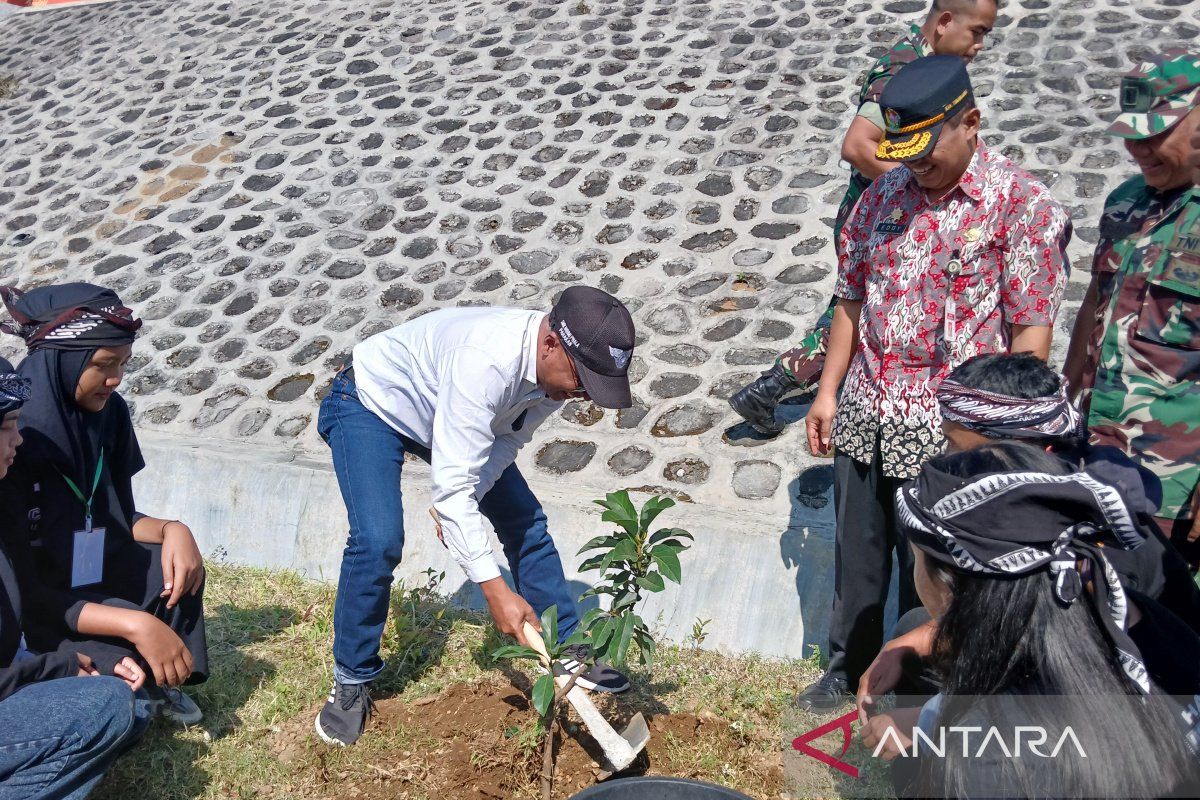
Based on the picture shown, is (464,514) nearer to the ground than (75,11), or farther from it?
farther from it

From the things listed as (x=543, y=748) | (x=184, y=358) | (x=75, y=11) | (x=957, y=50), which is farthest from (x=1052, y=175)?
(x=75, y=11)

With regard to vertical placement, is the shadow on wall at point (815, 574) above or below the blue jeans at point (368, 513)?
below

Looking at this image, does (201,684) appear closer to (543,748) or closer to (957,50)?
(543,748)

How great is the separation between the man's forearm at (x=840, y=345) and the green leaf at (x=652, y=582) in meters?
0.78

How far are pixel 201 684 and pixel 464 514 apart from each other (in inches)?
59.4

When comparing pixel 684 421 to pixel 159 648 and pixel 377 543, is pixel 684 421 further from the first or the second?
pixel 159 648

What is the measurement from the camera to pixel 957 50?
3646mm

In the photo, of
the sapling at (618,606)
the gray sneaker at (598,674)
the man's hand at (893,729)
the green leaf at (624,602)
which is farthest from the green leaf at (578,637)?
the man's hand at (893,729)

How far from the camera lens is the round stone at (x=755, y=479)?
4348 mm

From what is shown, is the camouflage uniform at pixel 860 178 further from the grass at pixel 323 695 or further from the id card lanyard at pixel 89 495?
the id card lanyard at pixel 89 495

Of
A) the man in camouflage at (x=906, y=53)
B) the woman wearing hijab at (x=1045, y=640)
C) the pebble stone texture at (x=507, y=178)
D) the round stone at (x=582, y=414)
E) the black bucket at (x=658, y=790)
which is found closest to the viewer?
the woman wearing hijab at (x=1045, y=640)

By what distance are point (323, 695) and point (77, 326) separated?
1419mm

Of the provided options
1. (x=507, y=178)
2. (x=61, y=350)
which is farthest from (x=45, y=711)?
(x=507, y=178)

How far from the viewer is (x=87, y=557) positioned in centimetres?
315
